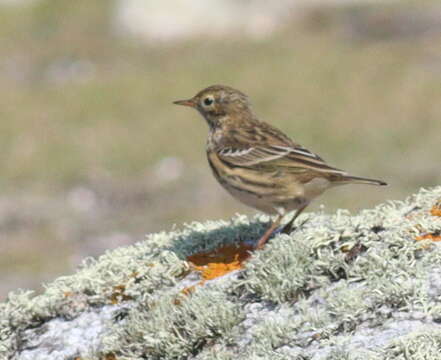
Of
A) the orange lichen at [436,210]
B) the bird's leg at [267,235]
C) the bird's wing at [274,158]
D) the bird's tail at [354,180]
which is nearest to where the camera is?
the orange lichen at [436,210]

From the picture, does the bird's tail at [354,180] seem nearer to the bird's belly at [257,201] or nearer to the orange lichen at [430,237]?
the bird's belly at [257,201]

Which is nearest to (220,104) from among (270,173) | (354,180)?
(270,173)

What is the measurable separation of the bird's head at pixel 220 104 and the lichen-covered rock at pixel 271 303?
148 centimetres

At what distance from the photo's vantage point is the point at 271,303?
677 centimetres

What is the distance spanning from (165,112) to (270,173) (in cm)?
2302

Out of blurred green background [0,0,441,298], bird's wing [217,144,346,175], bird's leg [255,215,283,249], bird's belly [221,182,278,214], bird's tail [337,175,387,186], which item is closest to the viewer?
bird's leg [255,215,283,249]

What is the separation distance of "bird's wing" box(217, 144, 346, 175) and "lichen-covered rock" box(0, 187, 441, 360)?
17.2 inches

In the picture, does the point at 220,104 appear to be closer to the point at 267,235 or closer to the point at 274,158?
the point at 274,158

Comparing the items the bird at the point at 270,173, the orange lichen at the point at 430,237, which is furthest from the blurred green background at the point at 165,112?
the orange lichen at the point at 430,237

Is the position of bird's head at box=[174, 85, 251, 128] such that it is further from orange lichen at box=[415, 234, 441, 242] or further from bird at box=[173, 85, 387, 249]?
orange lichen at box=[415, 234, 441, 242]

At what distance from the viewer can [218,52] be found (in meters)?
37.2

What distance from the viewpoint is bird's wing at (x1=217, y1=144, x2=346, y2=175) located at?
27.1 feet

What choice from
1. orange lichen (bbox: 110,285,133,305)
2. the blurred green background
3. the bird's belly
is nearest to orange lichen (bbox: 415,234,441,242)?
the bird's belly

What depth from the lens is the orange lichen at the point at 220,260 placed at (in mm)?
7434
